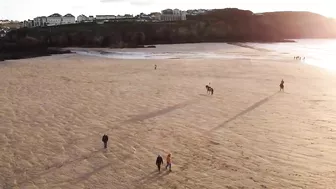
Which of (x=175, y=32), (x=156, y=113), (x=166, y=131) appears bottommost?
(x=166, y=131)

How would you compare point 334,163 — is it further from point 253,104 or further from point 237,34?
point 237,34

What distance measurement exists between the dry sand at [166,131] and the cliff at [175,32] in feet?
110

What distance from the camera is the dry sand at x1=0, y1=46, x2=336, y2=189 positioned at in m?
13.5

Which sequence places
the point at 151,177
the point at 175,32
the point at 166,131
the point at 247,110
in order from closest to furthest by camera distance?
the point at 151,177
the point at 166,131
the point at 247,110
the point at 175,32

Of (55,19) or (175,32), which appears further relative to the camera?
(55,19)

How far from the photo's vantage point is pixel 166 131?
18.5 meters

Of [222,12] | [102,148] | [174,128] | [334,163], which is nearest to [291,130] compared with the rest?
[334,163]

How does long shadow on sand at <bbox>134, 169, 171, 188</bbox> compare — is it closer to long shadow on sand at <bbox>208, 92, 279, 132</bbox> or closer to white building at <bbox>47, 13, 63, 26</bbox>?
long shadow on sand at <bbox>208, 92, 279, 132</bbox>

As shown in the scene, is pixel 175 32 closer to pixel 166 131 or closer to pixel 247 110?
pixel 247 110

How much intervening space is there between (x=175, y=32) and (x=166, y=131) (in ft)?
203

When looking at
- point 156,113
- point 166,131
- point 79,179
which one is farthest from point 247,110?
point 79,179

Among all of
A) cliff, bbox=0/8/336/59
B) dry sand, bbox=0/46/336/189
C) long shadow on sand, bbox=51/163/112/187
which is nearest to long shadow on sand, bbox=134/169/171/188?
dry sand, bbox=0/46/336/189

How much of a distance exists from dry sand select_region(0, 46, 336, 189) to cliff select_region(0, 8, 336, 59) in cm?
3360

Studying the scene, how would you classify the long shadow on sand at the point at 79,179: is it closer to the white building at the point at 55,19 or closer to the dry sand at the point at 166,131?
the dry sand at the point at 166,131
